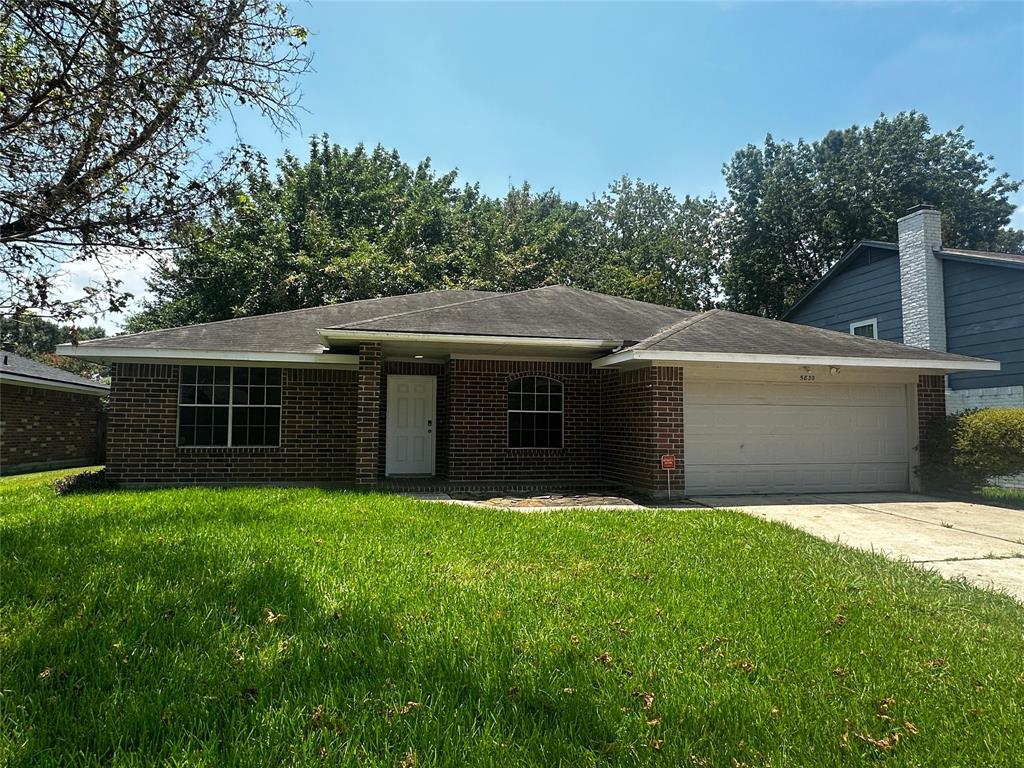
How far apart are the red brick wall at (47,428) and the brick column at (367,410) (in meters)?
10.4

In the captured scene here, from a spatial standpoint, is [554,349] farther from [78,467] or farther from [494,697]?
[78,467]

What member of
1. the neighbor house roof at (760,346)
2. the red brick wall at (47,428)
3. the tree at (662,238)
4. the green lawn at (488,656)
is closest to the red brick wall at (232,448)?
the green lawn at (488,656)

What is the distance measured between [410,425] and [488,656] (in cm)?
908

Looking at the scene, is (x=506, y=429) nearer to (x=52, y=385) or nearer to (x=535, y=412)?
(x=535, y=412)

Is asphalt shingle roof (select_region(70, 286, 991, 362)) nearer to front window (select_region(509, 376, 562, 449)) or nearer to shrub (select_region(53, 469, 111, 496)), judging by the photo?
front window (select_region(509, 376, 562, 449))

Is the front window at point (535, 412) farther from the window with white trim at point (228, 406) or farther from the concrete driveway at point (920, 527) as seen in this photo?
the window with white trim at point (228, 406)

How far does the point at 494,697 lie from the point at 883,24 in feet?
36.9

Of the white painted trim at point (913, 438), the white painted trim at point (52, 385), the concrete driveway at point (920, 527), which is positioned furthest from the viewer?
the white painted trim at point (52, 385)

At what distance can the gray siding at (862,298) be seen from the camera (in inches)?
606

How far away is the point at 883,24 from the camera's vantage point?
909 centimetres

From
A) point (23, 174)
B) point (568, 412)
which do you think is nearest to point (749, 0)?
point (568, 412)

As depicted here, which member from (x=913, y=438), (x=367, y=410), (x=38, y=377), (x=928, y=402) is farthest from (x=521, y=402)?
(x=38, y=377)

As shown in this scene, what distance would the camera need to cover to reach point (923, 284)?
45.7 feet

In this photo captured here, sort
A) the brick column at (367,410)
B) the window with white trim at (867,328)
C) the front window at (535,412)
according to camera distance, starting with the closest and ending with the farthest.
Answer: the brick column at (367,410) < the front window at (535,412) < the window with white trim at (867,328)
